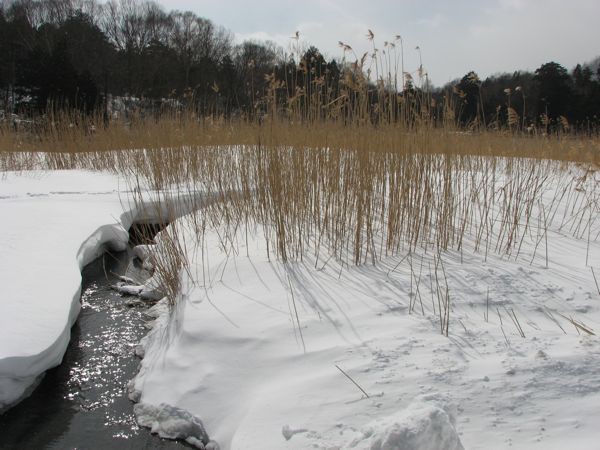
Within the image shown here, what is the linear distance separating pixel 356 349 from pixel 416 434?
432 millimetres

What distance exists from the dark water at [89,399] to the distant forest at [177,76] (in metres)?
1.53

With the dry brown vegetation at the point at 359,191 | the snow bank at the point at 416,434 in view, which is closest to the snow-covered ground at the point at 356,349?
the snow bank at the point at 416,434

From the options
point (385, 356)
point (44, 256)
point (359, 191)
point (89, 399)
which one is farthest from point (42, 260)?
point (385, 356)

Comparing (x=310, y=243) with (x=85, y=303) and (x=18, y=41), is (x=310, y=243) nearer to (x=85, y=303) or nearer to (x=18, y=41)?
(x=85, y=303)

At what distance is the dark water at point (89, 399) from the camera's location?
1.36m

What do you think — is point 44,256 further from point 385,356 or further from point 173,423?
point 385,356

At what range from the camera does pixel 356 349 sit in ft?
→ 4.67

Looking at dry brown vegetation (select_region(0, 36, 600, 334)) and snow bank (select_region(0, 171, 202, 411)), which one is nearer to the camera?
snow bank (select_region(0, 171, 202, 411))

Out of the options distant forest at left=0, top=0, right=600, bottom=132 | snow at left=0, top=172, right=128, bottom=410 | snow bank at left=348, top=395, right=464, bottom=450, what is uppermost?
distant forest at left=0, top=0, right=600, bottom=132

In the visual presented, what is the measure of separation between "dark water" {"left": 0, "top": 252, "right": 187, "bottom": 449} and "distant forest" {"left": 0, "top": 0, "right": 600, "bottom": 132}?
5.03 feet

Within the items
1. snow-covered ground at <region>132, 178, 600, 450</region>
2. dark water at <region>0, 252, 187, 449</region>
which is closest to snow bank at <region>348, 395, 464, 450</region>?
snow-covered ground at <region>132, 178, 600, 450</region>

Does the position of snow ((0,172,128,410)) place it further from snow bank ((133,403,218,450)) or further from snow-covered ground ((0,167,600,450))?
snow bank ((133,403,218,450))

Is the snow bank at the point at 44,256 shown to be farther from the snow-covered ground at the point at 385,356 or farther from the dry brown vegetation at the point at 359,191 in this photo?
the dry brown vegetation at the point at 359,191

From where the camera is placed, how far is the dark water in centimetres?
136
